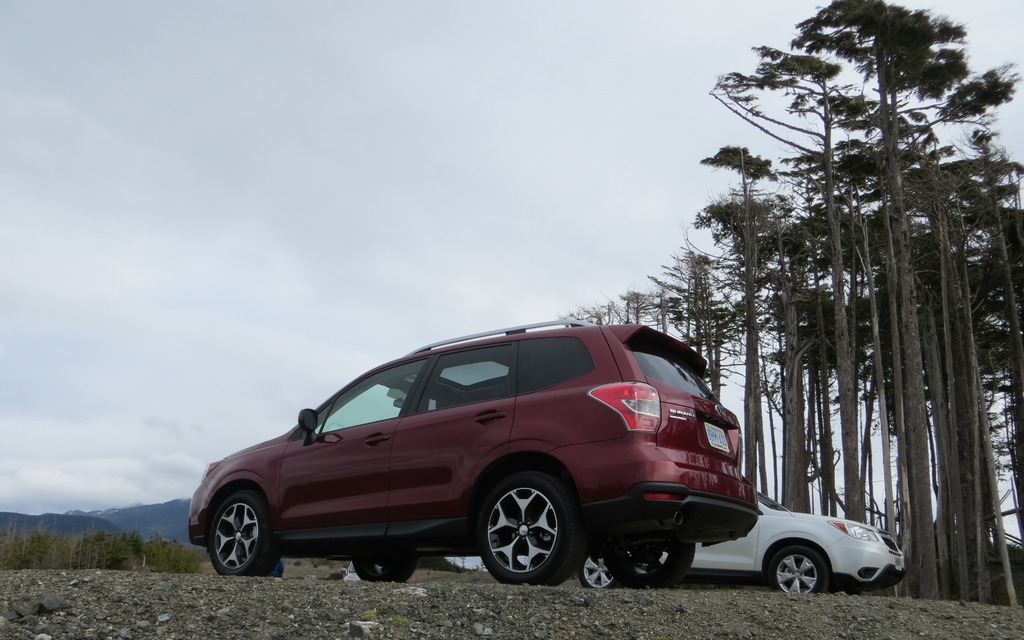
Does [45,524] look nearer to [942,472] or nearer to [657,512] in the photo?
[657,512]

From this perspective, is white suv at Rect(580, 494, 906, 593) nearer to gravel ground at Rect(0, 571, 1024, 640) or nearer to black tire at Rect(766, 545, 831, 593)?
black tire at Rect(766, 545, 831, 593)

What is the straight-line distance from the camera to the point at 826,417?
3609 centimetres

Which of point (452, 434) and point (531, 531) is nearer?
point (531, 531)

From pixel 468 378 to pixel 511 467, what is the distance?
0.88m

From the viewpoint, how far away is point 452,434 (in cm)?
635

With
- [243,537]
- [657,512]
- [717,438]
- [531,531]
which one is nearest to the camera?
[657,512]

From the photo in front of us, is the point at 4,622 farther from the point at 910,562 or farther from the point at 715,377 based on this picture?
the point at 715,377

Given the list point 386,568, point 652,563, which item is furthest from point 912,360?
point 386,568

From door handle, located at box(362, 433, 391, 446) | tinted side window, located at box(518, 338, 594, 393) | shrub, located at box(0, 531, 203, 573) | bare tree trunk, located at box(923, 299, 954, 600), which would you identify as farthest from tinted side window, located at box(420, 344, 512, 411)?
bare tree trunk, located at box(923, 299, 954, 600)

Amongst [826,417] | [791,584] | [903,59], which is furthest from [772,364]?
[791,584]

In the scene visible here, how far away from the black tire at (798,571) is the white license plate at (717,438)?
4925mm

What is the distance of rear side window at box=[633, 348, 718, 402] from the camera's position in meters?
6.20

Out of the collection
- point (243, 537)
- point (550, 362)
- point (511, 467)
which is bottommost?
point (243, 537)

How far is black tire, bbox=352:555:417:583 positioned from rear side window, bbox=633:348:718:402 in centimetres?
312
